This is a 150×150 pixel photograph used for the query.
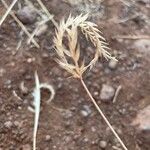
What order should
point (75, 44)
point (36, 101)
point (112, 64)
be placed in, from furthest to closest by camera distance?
point (112, 64), point (36, 101), point (75, 44)

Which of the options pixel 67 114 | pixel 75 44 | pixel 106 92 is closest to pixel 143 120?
pixel 106 92

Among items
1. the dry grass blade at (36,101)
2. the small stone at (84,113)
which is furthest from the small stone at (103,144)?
the dry grass blade at (36,101)

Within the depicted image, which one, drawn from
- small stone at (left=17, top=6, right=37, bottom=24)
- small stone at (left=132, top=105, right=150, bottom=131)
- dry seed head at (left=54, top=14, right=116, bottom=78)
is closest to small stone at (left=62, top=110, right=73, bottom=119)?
dry seed head at (left=54, top=14, right=116, bottom=78)

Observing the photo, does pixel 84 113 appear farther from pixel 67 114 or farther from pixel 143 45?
pixel 143 45

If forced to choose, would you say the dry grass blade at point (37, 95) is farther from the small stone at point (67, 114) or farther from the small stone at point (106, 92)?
the small stone at point (106, 92)

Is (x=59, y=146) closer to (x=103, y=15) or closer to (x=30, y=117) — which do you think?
(x=30, y=117)

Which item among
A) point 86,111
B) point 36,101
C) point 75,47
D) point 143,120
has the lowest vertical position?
point 143,120

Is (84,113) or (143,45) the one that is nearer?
(84,113)
